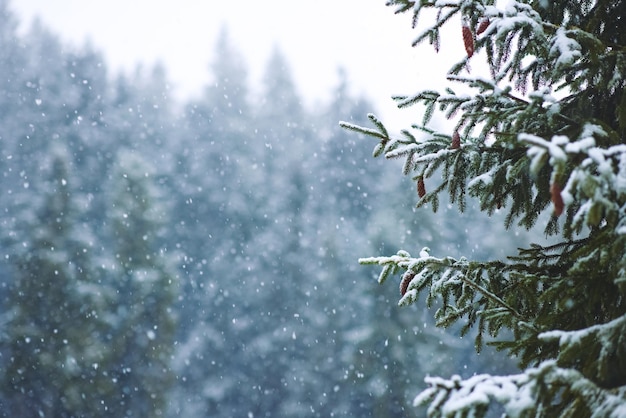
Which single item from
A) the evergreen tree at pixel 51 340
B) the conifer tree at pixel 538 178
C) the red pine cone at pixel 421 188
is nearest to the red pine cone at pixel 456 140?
the conifer tree at pixel 538 178

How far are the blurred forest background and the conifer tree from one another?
59.1 ft

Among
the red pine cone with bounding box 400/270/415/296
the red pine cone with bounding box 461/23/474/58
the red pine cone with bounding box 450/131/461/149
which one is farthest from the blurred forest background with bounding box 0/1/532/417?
the red pine cone with bounding box 461/23/474/58

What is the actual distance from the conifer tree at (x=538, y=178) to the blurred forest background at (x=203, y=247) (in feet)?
59.1

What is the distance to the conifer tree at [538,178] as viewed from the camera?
207 cm

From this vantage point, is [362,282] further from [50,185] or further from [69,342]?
[50,185]

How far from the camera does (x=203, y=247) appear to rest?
27672mm

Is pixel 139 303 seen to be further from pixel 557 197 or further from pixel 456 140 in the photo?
pixel 557 197

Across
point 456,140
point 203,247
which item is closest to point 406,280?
point 456,140

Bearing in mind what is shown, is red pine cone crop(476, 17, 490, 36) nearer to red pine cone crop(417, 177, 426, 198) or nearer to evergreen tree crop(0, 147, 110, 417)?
red pine cone crop(417, 177, 426, 198)

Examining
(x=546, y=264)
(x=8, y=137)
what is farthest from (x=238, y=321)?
(x=546, y=264)

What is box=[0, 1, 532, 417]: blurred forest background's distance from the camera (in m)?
19.6

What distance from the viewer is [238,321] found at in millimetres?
24547

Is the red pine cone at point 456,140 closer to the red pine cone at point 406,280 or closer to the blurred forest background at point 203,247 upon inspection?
the red pine cone at point 406,280

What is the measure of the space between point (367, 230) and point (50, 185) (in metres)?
14.1
